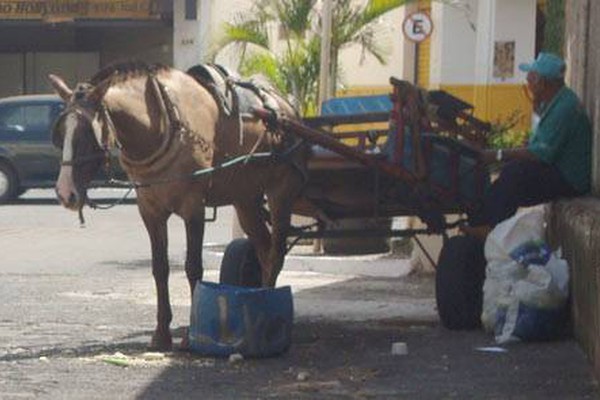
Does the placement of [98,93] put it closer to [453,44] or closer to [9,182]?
[453,44]

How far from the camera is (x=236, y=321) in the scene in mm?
10586

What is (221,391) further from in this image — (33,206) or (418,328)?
(33,206)

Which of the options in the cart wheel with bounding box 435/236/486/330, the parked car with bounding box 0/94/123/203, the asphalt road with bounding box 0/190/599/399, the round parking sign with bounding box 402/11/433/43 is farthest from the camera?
the parked car with bounding box 0/94/123/203

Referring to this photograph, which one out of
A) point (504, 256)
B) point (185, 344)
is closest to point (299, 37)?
point (504, 256)

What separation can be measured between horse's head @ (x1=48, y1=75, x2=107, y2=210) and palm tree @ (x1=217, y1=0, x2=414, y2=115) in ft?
41.5

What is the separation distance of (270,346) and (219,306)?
0.41 meters

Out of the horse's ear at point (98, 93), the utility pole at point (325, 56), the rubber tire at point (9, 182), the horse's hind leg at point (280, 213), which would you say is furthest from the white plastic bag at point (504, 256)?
the rubber tire at point (9, 182)

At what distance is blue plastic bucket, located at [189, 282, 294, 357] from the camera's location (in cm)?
1058

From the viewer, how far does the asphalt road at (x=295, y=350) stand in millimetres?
9508

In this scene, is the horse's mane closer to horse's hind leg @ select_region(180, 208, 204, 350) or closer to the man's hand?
horse's hind leg @ select_region(180, 208, 204, 350)

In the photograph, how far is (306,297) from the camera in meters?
14.8

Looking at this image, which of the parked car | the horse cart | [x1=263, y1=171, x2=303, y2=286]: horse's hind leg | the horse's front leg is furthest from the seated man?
the parked car

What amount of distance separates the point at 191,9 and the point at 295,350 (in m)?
26.8

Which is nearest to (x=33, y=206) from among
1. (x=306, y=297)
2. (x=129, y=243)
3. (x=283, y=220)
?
(x=129, y=243)
